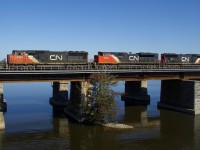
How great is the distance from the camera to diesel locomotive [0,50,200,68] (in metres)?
56.3

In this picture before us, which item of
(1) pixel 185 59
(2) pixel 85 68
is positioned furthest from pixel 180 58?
(2) pixel 85 68

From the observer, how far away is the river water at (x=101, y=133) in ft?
130

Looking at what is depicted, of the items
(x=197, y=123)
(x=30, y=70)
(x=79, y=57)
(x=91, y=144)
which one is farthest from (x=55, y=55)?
(x=197, y=123)

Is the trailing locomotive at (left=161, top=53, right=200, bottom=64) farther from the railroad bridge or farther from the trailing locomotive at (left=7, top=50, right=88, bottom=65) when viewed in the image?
the trailing locomotive at (left=7, top=50, right=88, bottom=65)

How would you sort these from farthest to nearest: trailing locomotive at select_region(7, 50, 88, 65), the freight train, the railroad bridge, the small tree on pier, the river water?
1. the freight train
2. trailing locomotive at select_region(7, 50, 88, 65)
3. the railroad bridge
4. the small tree on pier
5. the river water

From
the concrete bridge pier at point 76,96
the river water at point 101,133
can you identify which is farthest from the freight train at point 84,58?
the river water at point 101,133

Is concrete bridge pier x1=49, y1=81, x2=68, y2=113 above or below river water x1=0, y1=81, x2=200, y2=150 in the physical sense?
above

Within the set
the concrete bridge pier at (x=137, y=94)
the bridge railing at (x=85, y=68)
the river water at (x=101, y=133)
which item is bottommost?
the river water at (x=101, y=133)

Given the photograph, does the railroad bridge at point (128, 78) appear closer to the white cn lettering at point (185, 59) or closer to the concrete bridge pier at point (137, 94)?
the concrete bridge pier at point (137, 94)

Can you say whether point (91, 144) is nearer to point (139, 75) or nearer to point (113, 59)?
point (139, 75)

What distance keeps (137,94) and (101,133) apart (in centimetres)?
3776

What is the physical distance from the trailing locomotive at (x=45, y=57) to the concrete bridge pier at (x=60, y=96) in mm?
10020

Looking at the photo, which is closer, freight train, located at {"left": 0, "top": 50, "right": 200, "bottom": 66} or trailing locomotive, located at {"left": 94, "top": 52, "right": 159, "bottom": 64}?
freight train, located at {"left": 0, "top": 50, "right": 200, "bottom": 66}

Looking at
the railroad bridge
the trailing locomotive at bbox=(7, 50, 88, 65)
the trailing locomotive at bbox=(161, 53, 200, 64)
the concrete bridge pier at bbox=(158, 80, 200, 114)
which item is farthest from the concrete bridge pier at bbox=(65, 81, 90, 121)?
the trailing locomotive at bbox=(161, 53, 200, 64)
